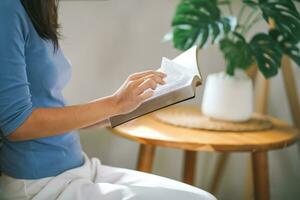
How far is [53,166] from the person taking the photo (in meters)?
0.86

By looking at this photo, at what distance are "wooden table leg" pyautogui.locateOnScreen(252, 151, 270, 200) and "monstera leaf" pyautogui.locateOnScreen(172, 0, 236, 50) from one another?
348mm

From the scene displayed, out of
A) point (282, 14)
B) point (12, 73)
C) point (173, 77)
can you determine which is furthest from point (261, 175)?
point (12, 73)

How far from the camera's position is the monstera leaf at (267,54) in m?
1.27

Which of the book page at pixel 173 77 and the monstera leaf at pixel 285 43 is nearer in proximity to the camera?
the book page at pixel 173 77

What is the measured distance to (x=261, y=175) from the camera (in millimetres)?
1271

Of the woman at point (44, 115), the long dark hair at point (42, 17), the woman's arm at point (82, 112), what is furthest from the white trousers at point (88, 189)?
the long dark hair at point (42, 17)

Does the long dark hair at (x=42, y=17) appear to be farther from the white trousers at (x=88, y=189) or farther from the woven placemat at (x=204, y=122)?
the woven placemat at (x=204, y=122)

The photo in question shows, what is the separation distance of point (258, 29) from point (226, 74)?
0.34 m

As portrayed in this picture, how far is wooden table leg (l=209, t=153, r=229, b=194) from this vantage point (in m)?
1.64

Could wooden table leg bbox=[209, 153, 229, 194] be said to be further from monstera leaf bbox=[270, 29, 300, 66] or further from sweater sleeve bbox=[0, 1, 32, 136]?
sweater sleeve bbox=[0, 1, 32, 136]

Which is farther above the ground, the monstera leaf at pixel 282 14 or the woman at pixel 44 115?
the monstera leaf at pixel 282 14

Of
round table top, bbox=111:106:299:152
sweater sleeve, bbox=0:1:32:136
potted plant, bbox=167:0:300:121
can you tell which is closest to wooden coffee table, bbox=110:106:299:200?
round table top, bbox=111:106:299:152

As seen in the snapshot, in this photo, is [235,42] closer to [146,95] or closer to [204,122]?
[204,122]

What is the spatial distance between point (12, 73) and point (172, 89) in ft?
0.90
